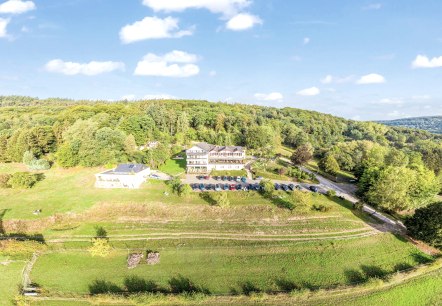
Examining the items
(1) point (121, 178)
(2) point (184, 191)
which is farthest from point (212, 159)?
(1) point (121, 178)

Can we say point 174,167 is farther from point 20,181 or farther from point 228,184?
point 20,181

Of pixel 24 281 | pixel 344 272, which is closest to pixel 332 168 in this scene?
pixel 344 272

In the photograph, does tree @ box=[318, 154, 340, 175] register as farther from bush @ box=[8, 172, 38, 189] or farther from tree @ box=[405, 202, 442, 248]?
bush @ box=[8, 172, 38, 189]

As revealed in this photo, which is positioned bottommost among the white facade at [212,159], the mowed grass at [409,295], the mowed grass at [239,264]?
the mowed grass at [409,295]

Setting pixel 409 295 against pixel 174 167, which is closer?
pixel 409 295

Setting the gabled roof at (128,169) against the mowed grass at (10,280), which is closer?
the mowed grass at (10,280)

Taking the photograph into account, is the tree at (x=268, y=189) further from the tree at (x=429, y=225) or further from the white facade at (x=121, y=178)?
the white facade at (x=121, y=178)

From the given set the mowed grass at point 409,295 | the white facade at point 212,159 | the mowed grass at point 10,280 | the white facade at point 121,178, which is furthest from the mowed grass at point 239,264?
the white facade at point 212,159
